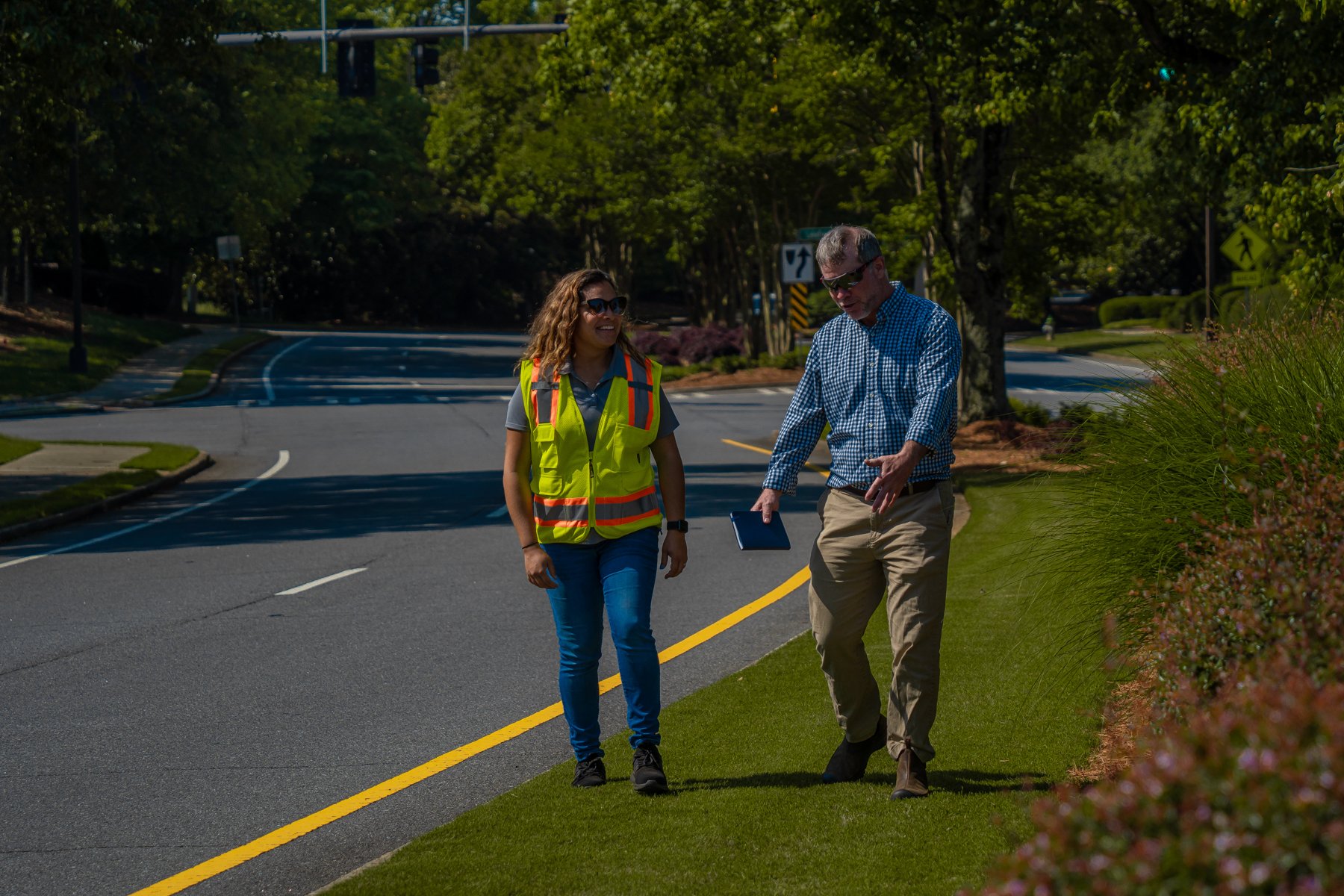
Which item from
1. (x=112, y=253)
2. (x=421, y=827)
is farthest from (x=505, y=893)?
(x=112, y=253)

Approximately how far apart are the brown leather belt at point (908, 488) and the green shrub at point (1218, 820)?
3096 mm

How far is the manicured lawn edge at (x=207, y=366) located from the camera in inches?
1471

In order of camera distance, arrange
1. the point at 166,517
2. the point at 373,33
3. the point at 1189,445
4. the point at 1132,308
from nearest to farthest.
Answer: the point at 1189,445
the point at 166,517
the point at 373,33
the point at 1132,308

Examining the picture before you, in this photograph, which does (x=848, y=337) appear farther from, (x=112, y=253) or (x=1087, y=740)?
(x=112, y=253)

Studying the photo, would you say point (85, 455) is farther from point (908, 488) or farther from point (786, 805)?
point (908, 488)

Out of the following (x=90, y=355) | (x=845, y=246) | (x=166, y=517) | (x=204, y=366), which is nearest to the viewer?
(x=845, y=246)

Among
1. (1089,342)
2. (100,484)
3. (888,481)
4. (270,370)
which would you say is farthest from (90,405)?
(1089,342)

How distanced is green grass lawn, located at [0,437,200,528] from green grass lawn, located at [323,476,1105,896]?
36.5 ft

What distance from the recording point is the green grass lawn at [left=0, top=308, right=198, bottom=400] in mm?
37469

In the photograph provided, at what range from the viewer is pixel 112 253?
68.0 meters

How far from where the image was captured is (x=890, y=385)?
578cm

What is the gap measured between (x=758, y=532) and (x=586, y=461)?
2.26 ft

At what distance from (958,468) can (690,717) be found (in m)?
12.6

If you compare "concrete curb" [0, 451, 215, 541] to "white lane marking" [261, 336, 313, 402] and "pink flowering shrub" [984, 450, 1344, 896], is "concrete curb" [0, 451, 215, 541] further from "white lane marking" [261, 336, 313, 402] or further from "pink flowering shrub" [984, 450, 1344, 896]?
"pink flowering shrub" [984, 450, 1344, 896]
